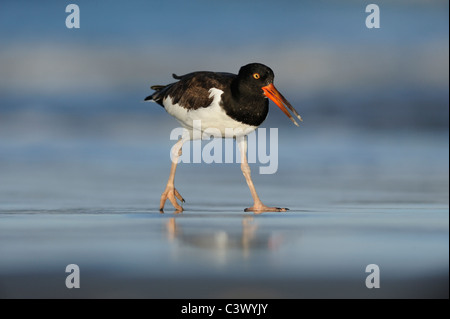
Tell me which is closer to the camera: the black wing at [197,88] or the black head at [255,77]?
the black head at [255,77]

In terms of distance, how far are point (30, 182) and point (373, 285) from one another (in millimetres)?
7094

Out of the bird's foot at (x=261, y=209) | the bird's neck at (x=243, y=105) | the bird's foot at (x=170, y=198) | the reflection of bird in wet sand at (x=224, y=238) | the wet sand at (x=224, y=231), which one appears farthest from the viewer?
the bird's foot at (x=170, y=198)

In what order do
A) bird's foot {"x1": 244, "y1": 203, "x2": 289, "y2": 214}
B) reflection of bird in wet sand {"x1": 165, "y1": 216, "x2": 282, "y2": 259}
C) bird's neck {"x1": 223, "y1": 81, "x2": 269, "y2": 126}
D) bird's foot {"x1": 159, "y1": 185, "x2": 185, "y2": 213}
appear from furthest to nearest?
bird's foot {"x1": 159, "y1": 185, "x2": 185, "y2": 213}, bird's neck {"x1": 223, "y1": 81, "x2": 269, "y2": 126}, bird's foot {"x1": 244, "y1": 203, "x2": 289, "y2": 214}, reflection of bird in wet sand {"x1": 165, "y1": 216, "x2": 282, "y2": 259}

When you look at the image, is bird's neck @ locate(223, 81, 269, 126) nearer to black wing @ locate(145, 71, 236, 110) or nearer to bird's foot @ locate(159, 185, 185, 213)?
black wing @ locate(145, 71, 236, 110)

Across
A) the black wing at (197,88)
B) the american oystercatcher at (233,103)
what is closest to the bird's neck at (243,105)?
the american oystercatcher at (233,103)

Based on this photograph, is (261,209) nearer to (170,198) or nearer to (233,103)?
(170,198)

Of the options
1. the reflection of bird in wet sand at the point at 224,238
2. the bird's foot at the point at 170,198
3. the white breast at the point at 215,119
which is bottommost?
the reflection of bird in wet sand at the point at 224,238

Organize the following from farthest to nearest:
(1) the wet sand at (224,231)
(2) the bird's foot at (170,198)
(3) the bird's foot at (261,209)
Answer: (2) the bird's foot at (170,198) < (3) the bird's foot at (261,209) < (1) the wet sand at (224,231)

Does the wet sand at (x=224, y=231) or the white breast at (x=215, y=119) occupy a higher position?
the white breast at (x=215, y=119)

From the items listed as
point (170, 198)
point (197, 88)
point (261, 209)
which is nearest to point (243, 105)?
point (197, 88)

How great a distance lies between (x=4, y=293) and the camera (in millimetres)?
5184

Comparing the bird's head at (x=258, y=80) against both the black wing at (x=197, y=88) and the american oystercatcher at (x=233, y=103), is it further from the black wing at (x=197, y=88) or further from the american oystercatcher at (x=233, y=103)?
the black wing at (x=197, y=88)

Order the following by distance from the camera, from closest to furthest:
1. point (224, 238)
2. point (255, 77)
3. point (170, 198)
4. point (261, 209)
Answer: point (224, 238) → point (261, 209) → point (255, 77) → point (170, 198)

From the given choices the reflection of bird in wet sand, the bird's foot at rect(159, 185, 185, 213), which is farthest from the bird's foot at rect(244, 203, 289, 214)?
the reflection of bird in wet sand
